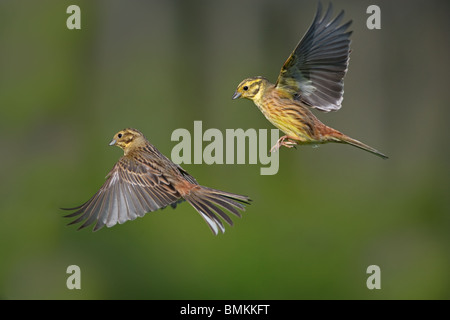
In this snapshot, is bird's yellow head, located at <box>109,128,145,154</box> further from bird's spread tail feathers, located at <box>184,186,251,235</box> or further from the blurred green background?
the blurred green background

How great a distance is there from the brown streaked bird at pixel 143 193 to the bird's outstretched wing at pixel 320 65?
0.46 m

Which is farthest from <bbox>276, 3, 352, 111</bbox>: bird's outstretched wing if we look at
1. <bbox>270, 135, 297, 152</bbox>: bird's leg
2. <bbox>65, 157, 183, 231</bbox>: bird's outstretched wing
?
<bbox>65, 157, 183, 231</bbox>: bird's outstretched wing

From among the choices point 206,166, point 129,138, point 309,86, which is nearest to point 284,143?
point 309,86

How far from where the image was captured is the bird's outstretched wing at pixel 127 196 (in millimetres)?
2520

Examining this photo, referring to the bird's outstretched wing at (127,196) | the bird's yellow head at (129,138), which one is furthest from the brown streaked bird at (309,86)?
the bird's yellow head at (129,138)

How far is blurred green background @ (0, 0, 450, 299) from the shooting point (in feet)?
19.2

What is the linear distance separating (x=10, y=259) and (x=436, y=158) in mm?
4852

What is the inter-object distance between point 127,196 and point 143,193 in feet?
0.21

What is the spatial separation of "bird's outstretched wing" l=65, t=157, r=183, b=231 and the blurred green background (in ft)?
8.51

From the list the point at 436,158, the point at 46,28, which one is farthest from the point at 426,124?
the point at 46,28

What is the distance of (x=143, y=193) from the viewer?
2.71 meters

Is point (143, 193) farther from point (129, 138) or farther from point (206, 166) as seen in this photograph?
point (206, 166)

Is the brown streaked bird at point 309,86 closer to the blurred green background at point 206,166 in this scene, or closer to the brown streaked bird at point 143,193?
the brown streaked bird at point 143,193

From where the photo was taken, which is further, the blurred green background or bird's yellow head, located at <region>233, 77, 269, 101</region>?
the blurred green background
